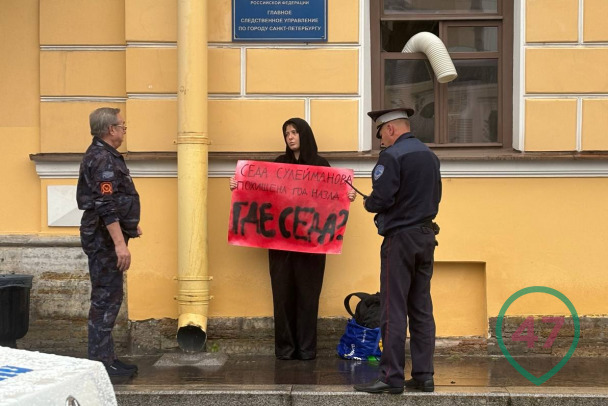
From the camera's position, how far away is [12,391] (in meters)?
3.35

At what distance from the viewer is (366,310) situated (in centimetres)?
859

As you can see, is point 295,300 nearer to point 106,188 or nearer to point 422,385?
point 422,385

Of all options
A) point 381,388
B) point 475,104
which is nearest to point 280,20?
point 475,104

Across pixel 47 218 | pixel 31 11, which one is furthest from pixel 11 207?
pixel 31 11

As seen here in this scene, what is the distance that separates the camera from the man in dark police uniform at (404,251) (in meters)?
7.13

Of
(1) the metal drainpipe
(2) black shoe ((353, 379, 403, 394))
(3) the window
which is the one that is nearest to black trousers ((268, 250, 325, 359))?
(1) the metal drainpipe

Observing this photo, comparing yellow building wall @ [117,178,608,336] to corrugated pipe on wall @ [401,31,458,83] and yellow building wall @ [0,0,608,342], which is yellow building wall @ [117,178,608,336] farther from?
corrugated pipe on wall @ [401,31,458,83]

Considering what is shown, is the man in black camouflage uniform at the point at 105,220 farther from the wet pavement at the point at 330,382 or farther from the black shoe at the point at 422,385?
the black shoe at the point at 422,385

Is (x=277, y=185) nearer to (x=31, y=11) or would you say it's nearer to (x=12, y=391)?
(x=31, y=11)

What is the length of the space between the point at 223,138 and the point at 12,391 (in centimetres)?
568

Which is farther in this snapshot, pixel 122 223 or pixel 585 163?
pixel 585 163

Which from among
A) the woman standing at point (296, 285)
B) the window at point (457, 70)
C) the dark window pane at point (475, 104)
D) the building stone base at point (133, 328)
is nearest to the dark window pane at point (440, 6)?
the window at point (457, 70)

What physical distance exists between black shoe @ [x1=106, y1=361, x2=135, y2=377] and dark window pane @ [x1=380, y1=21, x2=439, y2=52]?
3540 mm

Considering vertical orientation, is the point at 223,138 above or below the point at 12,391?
above
